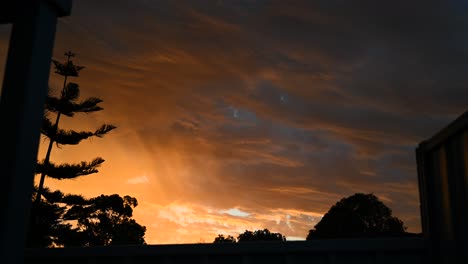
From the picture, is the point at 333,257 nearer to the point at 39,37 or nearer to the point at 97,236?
the point at 39,37

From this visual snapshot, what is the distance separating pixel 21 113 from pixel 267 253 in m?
3.11

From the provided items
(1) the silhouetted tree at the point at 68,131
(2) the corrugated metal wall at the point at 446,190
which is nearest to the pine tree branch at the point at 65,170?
(1) the silhouetted tree at the point at 68,131

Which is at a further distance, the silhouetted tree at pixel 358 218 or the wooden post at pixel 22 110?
the silhouetted tree at pixel 358 218

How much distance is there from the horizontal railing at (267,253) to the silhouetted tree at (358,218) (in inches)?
1618

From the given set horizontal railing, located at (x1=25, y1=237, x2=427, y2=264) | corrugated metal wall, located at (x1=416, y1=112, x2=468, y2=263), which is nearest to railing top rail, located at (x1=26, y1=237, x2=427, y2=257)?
horizontal railing, located at (x1=25, y1=237, x2=427, y2=264)

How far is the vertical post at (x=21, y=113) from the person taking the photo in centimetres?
241

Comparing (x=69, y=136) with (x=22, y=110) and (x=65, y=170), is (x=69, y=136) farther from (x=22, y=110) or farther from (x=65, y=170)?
(x=22, y=110)

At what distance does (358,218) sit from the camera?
4566cm

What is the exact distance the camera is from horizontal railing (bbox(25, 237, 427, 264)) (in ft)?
14.8

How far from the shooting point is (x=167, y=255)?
17.0ft

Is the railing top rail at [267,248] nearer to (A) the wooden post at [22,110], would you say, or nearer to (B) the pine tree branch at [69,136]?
(A) the wooden post at [22,110]

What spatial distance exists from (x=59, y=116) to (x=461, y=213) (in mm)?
31990

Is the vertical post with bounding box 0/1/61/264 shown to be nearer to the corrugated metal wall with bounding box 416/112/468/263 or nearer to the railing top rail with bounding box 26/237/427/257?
the railing top rail with bounding box 26/237/427/257

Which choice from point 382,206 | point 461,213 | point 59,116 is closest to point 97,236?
point 59,116
